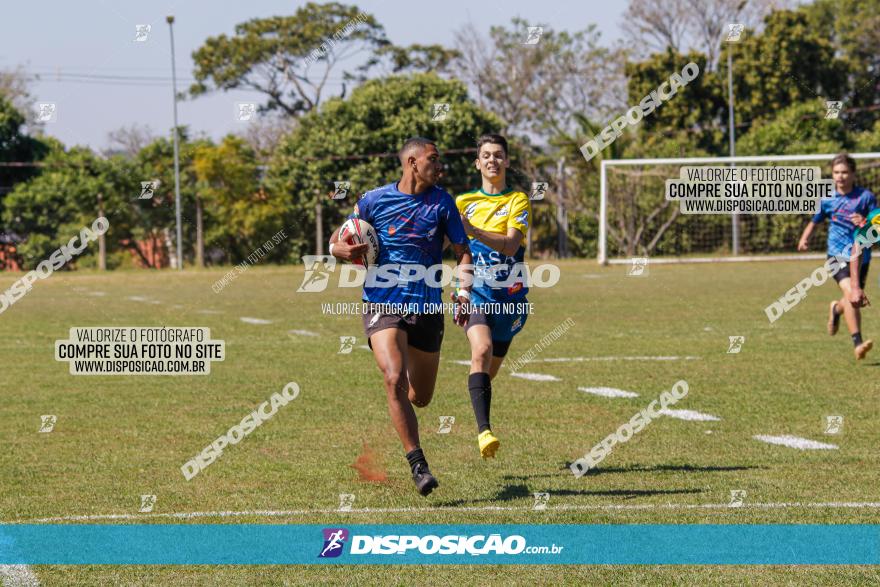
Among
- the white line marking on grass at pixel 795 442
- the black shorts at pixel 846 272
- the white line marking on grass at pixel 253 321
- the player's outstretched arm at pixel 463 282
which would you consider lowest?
the white line marking on grass at pixel 253 321

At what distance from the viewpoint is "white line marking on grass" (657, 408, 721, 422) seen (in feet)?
35.0

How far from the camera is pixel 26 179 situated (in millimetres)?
51500

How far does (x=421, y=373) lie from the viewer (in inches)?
328

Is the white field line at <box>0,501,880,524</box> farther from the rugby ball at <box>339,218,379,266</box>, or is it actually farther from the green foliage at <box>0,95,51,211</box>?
the green foliage at <box>0,95,51,211</box>

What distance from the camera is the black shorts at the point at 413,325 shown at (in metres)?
7.92

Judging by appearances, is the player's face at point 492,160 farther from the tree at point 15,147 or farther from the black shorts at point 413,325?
the tree at point 15,147

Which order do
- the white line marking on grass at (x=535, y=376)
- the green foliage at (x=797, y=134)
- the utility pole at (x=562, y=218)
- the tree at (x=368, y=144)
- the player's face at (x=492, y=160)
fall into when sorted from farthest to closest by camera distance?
1. the utility pole at (x=562, y=218)
2. the green foliage at (x=797, y=134)
3. the tree at (x=368, y=144)
4. the white line marking on grass at (x=535, y=376)
5. the player's face at (x=492, y=160)

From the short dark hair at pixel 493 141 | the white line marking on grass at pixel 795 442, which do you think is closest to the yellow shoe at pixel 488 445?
the short dark hair at pixel 493 141

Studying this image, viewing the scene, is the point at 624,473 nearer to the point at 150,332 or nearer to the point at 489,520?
the point at 489,520

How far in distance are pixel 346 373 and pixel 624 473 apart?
6.49m

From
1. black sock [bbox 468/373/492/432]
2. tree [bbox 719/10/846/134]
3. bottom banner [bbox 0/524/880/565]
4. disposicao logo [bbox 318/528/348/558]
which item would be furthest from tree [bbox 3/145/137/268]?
disposicao logo [bbox 318/528/348/558]

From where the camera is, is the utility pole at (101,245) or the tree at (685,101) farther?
the tree at (685,101)

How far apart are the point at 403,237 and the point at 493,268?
146 cm

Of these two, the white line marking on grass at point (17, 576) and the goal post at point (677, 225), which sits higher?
the goal post at point (677, 225)
